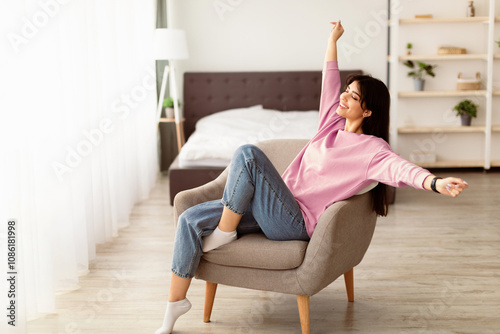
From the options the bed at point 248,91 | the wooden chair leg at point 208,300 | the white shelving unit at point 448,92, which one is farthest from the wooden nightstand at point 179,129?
the wooden chair leg at point 208,300

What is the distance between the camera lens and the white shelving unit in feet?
18.4

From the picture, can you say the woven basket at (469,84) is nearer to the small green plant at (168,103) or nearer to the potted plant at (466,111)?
the potted plant at (466,111)

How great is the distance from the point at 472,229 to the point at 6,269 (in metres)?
2.81

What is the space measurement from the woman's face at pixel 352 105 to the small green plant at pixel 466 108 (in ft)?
12.2

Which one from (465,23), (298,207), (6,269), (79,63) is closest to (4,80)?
(6,269)

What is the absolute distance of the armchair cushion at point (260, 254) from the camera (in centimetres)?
229

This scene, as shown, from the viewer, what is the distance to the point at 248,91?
6008 millimetres

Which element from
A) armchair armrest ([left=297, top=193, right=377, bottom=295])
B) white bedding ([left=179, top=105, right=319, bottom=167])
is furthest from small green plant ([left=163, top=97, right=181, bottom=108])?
armchair armrest ([left=297, top=193, right=377, bottom=295])

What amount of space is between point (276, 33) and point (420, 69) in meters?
1.44

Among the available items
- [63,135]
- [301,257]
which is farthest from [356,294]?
[63,135]

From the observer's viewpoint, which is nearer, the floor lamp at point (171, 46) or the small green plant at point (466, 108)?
the floor lamp at point (171, 46)

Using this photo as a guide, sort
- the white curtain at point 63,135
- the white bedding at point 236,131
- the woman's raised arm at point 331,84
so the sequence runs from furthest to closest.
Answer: the white bedding at point 236,131 < the woman's raised arm at point 331,84 < the white curtain at point 63,135

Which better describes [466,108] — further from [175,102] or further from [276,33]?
[175,102]

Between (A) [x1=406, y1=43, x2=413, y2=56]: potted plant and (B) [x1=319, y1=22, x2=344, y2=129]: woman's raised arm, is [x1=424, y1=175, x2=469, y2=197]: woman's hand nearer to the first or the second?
(B) [x1=319, y1=22, x2=344, y2=129]: woman's raised arm
